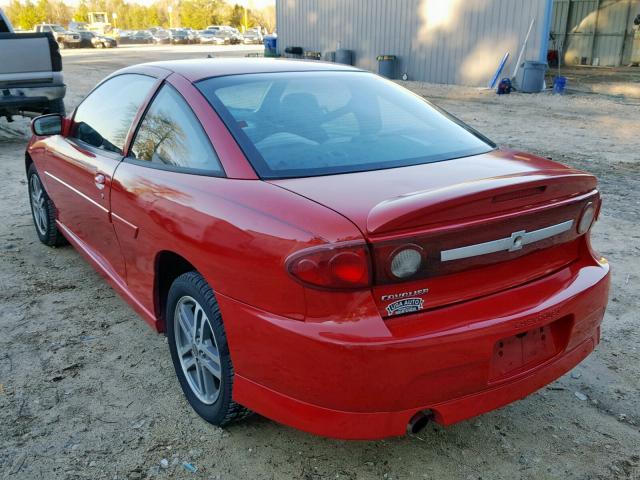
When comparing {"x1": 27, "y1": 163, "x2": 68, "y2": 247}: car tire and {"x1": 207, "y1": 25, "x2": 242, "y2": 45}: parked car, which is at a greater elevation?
{"x1": 207, "y1": 25, "x2": 242, "y2": 45}: parked car

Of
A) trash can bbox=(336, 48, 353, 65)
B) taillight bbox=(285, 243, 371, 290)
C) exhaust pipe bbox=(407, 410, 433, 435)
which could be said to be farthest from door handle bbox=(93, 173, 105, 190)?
trash can bbox=(336, 48, 353, 65)

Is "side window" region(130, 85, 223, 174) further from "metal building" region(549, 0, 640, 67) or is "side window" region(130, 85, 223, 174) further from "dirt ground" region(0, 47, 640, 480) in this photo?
"metal building" region(549, 0, 640, 67)

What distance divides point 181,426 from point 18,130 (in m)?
10.7

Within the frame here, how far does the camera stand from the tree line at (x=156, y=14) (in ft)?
255

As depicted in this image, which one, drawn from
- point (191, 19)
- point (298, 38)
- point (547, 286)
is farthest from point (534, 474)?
point (191, 19)

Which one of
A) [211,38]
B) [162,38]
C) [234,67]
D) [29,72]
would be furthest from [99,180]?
[162,38]

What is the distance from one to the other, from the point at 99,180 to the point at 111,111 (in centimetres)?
55

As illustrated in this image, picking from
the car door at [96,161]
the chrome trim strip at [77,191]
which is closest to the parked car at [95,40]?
the chrome trim strip at [77,191]

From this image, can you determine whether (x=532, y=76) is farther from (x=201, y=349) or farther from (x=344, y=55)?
(x=201, y=349)

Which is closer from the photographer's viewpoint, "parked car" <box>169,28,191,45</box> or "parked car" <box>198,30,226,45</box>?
"parked car" <box>198,30,226,45</box>

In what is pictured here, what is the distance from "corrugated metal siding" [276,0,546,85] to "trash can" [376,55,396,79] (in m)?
0.25

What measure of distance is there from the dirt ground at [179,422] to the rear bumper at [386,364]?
397mm

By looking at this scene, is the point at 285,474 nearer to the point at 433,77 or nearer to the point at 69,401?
the point at 69,401

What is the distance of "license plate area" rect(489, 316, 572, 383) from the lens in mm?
2146
